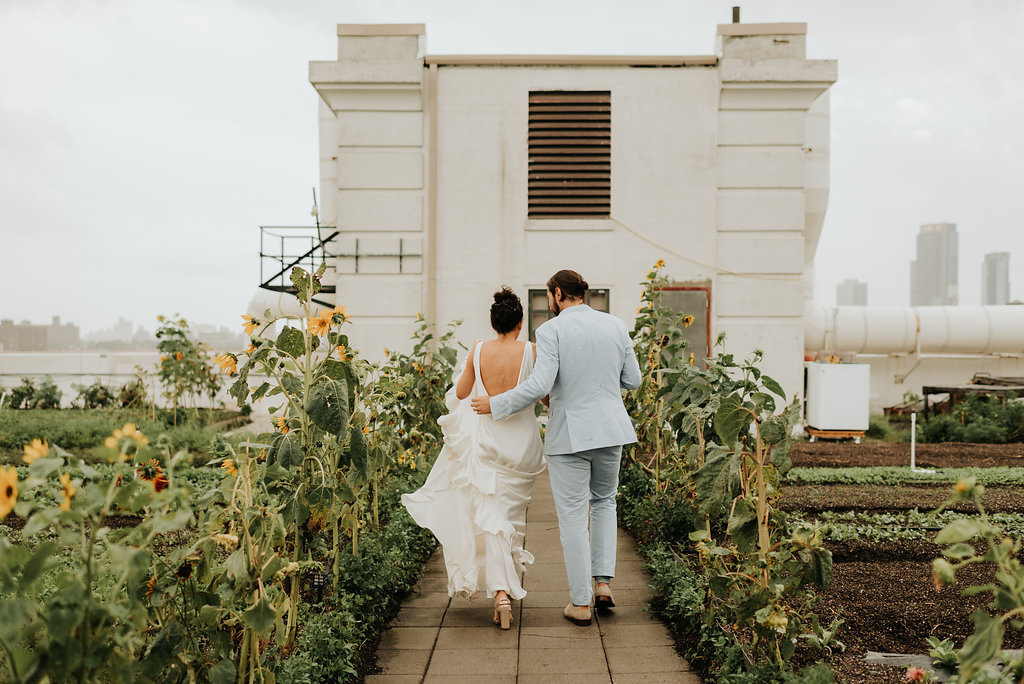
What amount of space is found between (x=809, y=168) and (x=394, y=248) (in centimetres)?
783

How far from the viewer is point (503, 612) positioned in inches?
159

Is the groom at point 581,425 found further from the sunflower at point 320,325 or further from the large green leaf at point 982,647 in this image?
the large green leaf at point 982,647

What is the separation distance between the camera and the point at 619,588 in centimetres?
468

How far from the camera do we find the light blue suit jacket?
402cm

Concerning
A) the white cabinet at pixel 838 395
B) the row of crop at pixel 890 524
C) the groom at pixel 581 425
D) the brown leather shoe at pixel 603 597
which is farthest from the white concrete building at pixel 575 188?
the brown leather shoe at pixel 603 597

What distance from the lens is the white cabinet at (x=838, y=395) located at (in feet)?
37.2

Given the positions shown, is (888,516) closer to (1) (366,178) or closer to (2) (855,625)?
(2) (855,625)

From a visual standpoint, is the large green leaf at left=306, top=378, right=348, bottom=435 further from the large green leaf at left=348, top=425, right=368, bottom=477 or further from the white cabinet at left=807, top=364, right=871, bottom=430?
the white cabinet at left=807, top=364, right=871, bottom=430

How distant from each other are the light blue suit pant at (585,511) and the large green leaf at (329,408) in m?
1.31

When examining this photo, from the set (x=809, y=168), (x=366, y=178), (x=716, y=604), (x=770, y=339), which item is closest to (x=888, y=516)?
(x=716, y=604)

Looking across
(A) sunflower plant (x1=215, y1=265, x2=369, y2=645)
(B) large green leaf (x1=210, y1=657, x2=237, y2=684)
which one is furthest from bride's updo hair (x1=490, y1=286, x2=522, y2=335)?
(B) large green leaf (x1=210, y1=657, x2=237, y2=684)

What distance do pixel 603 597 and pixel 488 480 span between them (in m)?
0.87

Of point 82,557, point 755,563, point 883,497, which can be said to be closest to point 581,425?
point 755,563

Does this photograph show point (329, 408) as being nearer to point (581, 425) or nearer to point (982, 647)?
point (581, 425)
